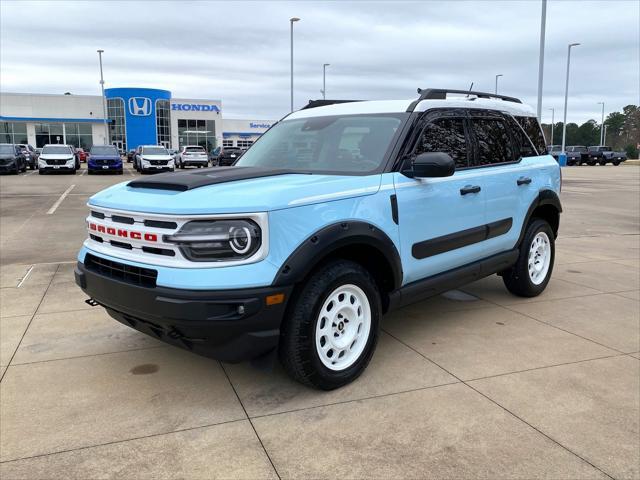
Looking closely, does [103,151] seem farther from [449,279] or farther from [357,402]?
[357,402]

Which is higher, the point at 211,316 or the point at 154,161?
the point at 154,161

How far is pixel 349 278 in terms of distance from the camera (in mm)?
3486

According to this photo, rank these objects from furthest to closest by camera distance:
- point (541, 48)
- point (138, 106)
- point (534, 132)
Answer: point (138, 106) → point (541, 48) → point (534, 132)

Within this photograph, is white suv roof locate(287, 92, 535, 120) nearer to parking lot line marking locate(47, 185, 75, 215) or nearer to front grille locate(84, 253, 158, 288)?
front grille locate(84, 253, 158, 288)

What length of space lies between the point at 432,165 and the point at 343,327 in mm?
1242

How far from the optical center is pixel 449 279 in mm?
4383

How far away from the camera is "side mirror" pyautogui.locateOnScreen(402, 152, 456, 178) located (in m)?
3.69

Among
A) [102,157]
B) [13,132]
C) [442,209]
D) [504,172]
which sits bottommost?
[442,209]

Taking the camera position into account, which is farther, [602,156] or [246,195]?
[602,156]

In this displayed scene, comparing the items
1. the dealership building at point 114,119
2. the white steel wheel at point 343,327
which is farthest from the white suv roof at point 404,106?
the dealership building at point 114,119

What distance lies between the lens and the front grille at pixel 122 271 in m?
3.15

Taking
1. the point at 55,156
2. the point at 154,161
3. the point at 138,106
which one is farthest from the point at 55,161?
the point at 138,106

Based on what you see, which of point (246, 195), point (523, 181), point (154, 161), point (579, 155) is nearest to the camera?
point (246, 195)

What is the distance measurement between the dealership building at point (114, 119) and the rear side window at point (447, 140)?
57.5 meters
